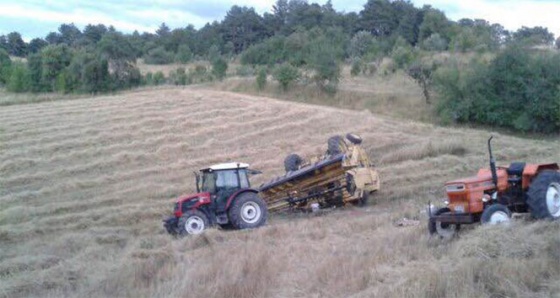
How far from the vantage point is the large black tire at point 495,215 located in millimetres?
11094

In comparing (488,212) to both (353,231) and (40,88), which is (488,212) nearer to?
(353,231)

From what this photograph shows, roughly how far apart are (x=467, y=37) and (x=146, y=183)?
35.4 meters

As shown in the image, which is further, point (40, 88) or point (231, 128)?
point (40, 88)

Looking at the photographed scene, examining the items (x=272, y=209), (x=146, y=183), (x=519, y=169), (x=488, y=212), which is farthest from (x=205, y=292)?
(x=146, y=183)

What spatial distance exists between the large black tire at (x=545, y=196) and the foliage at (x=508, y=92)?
855 inches

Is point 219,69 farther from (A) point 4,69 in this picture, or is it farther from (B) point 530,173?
(B) point 530,173

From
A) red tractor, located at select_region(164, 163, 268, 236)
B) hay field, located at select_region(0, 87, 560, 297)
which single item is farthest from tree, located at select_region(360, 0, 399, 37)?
red tractor, located at select_region(164, 163, 268, 236)

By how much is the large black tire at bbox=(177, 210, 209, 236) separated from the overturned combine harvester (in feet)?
10.6

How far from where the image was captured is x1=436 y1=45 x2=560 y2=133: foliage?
1281 inches

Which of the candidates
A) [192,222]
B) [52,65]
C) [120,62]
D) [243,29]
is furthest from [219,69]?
[243,29]

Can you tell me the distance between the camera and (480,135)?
28.0 metres

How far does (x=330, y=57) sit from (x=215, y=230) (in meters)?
26.6

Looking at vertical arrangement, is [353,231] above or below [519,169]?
below

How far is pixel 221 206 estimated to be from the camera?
17328 millimetres
